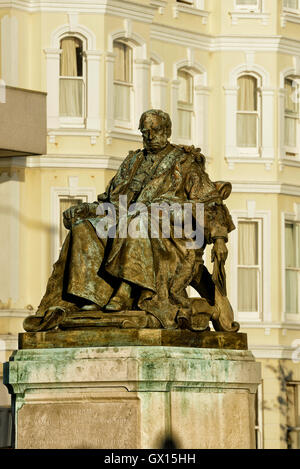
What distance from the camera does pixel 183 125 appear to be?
44.8m

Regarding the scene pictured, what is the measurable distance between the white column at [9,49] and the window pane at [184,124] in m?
4.78

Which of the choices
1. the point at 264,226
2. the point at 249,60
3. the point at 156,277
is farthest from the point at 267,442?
the point at 156,277

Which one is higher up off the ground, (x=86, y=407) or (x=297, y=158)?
(x=297, y=158)

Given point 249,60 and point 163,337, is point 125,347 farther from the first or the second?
point 249,60

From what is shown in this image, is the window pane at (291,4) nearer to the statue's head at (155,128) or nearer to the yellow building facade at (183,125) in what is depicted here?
the yellow building facade at (183,125)

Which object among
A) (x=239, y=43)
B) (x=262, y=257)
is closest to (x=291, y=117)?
(x=239, y=43)

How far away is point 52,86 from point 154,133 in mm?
18908

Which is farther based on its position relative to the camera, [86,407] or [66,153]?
[66,153]

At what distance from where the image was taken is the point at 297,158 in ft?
151

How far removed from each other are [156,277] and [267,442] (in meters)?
22.6

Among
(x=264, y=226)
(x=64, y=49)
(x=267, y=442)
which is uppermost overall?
(x=64, y=49)

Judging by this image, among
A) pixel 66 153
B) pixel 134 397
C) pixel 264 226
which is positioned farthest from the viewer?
pixel 264 226

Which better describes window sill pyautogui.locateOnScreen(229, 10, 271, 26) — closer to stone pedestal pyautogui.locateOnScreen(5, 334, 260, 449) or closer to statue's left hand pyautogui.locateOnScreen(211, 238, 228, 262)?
statue's left hand pyautogui.locateOnScreen(211, 238, 228, 262)

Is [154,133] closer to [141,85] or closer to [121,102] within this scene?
[121,102]
